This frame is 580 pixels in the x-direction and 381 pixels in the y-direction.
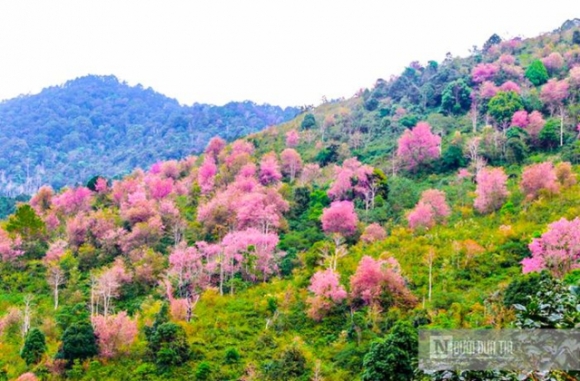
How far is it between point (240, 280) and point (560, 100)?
2837 centimetres

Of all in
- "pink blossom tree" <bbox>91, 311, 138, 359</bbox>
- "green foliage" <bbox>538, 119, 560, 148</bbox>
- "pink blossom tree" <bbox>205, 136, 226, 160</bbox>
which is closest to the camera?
"pink blossom tree" <bbox>91, 311, 138, 359</bbox>

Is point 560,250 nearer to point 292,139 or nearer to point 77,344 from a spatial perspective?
point 77,344

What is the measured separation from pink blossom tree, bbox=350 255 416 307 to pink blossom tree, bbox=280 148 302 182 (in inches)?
845

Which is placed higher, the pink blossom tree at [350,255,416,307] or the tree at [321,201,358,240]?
the tree at [321,201,358,240]

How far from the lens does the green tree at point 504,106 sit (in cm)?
4241

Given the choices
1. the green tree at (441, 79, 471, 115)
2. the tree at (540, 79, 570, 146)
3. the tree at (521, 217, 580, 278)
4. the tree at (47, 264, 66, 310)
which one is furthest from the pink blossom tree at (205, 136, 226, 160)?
the tree at (521, 217, 580, 278)

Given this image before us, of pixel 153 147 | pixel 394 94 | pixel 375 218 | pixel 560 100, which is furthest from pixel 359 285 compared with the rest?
pixel 153 147

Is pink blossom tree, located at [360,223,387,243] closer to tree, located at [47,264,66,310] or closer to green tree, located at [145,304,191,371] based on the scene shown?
green tree, located at [145,304,191,371]

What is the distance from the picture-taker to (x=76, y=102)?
130m

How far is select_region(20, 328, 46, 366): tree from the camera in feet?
72.7

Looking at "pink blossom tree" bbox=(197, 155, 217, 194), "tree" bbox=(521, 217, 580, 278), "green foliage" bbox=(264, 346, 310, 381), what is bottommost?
"green foliage" bbox=(264, 346, 310, 381)

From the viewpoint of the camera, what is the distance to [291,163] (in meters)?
44.7

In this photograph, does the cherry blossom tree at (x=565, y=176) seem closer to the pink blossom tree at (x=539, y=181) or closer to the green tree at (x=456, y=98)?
the pink blossom tree at (x=539, y=181)

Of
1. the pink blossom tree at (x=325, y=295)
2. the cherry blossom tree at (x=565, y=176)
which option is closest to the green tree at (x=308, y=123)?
the cherry blossom tree at (x=565, y=176)
